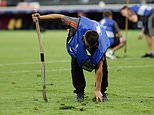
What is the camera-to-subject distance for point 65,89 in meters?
12.3

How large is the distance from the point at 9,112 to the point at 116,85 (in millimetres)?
4246

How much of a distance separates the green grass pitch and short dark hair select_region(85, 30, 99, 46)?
108 centimetres

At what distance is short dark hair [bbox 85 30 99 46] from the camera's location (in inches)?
380

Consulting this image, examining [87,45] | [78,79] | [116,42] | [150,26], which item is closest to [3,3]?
[116,42]

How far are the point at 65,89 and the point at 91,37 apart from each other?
2841mm

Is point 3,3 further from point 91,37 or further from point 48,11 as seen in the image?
point 91,37

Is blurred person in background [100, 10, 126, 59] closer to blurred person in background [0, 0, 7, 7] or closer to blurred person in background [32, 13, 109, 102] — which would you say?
blurred person in background [32, 13, 109, 102]

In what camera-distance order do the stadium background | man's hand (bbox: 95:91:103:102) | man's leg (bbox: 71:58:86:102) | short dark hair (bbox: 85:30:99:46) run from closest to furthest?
short dark hair (bbox: 85:30:99:46) < man's hand (bbox: 95:91:103:102) < man's leg (bbox: 71:58:86:102) < the stadium background

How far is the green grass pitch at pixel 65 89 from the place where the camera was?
31.1 feet

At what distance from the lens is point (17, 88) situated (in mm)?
12344

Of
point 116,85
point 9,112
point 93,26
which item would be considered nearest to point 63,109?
point 9,112

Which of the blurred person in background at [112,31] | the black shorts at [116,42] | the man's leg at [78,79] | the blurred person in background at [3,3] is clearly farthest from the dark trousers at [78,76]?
the blurred person in background at [3,3]

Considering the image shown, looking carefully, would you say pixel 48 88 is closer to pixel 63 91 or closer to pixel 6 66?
pixel 63 91

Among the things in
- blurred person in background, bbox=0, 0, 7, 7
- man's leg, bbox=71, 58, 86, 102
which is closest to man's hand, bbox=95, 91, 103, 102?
man's leg, bbox=71, 58, 86, 102
